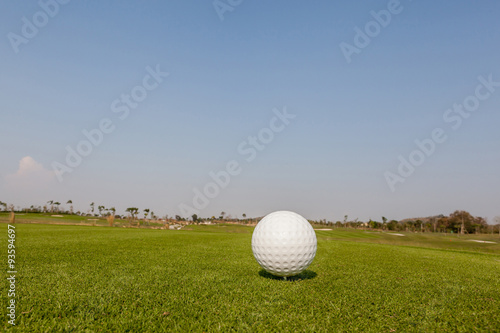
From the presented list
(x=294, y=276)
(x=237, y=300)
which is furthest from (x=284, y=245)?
(x=237, y=300)

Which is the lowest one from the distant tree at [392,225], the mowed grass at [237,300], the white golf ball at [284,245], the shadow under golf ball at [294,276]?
the distant tree at [392,225]

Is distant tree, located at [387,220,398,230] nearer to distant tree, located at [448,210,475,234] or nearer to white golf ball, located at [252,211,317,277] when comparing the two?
distant tree, located at [448,210,475,234]

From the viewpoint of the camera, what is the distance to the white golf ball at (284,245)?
6.03 m

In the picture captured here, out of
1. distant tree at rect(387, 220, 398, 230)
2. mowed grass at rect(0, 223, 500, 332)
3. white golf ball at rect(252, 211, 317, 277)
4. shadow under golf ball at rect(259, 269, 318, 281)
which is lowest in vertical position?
distant tree at rect(387, 220, 398, 230)

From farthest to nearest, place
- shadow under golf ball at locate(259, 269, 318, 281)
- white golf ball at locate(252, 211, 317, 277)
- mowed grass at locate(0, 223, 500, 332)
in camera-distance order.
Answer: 1. shadow under golf ball at locate(259, 269, 318, 281)
2. white golf ball at locate(252, 211, 317, 277)
3. mowed grass at locate(0, 223, 500, 332)

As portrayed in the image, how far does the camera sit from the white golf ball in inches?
237

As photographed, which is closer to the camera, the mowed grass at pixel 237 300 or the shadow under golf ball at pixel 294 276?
the mowed grass at pixel 237 300

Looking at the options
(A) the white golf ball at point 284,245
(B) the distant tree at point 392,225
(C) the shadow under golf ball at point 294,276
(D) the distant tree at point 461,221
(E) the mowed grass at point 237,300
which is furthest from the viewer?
(B) the distant tree at point 392,225

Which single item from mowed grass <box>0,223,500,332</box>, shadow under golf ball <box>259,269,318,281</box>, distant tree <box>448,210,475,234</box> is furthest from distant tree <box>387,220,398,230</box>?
shadow under golf ball <box>259,269,318,281</box>

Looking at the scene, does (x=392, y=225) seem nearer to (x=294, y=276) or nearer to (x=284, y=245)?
(x=294, y=276)

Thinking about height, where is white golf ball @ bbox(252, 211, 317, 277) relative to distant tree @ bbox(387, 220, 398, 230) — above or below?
above

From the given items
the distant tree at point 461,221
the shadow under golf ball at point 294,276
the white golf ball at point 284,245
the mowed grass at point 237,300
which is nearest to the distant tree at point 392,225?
the distant tree at point 461,221

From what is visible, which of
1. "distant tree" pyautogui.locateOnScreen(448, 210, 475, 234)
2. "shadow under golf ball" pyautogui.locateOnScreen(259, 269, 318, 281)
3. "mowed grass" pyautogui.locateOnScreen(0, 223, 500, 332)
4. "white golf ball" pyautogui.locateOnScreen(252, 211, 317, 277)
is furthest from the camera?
"distant tree" pyautogui.locateOnScreen(448, 210, 475, 234)

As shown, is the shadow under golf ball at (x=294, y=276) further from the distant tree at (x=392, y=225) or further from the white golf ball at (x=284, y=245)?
the distant tree at (x=392, y=225)
